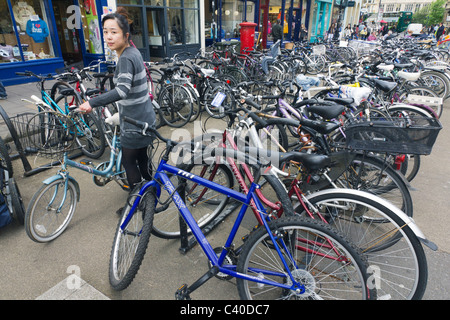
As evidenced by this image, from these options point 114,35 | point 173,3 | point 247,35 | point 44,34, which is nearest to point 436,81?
point 247,35

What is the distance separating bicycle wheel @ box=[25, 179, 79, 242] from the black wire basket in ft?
1.82

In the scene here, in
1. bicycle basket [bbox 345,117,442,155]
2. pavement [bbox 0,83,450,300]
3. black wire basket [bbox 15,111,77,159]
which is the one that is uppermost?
bicycle basket [bbox 345,117,442,155]

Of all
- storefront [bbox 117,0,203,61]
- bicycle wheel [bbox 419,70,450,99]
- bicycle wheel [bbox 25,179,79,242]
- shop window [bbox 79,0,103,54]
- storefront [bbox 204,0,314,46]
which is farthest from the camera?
storefront [bbox 204,0,314,46]

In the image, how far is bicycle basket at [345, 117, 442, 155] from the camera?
2.14 meters

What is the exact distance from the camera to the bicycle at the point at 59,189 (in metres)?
2.60

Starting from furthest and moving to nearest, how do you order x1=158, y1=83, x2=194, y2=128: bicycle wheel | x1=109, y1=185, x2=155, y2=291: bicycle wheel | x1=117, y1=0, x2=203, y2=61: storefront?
x1=117, y1=0, x2=203, y2=61: storefront, x1=158, y1=83, x2=194, y2=128: bicycle wheel, x1=109, y1=185, x2=155, y2=291: bicycle wheel

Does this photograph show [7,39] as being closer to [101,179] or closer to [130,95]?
[101,179]

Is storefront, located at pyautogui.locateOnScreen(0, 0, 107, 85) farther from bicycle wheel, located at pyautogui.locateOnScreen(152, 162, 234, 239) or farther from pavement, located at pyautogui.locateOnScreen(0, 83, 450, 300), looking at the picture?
bicycle wheel, located at pyautogui.locateOnScreen(152, 162, 234, 239)

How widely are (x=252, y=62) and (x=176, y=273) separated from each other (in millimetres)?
7402

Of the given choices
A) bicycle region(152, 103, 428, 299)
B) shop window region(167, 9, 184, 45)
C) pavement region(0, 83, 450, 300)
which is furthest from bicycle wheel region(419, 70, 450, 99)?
shop window region(167, 9, 184, 45)

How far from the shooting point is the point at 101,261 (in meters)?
2.54

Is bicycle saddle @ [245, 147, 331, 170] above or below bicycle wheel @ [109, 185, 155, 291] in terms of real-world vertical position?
above

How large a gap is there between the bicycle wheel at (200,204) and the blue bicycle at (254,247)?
42cm

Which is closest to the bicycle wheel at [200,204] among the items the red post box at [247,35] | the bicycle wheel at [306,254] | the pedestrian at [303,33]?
the bicycle wheel at [306,254]
